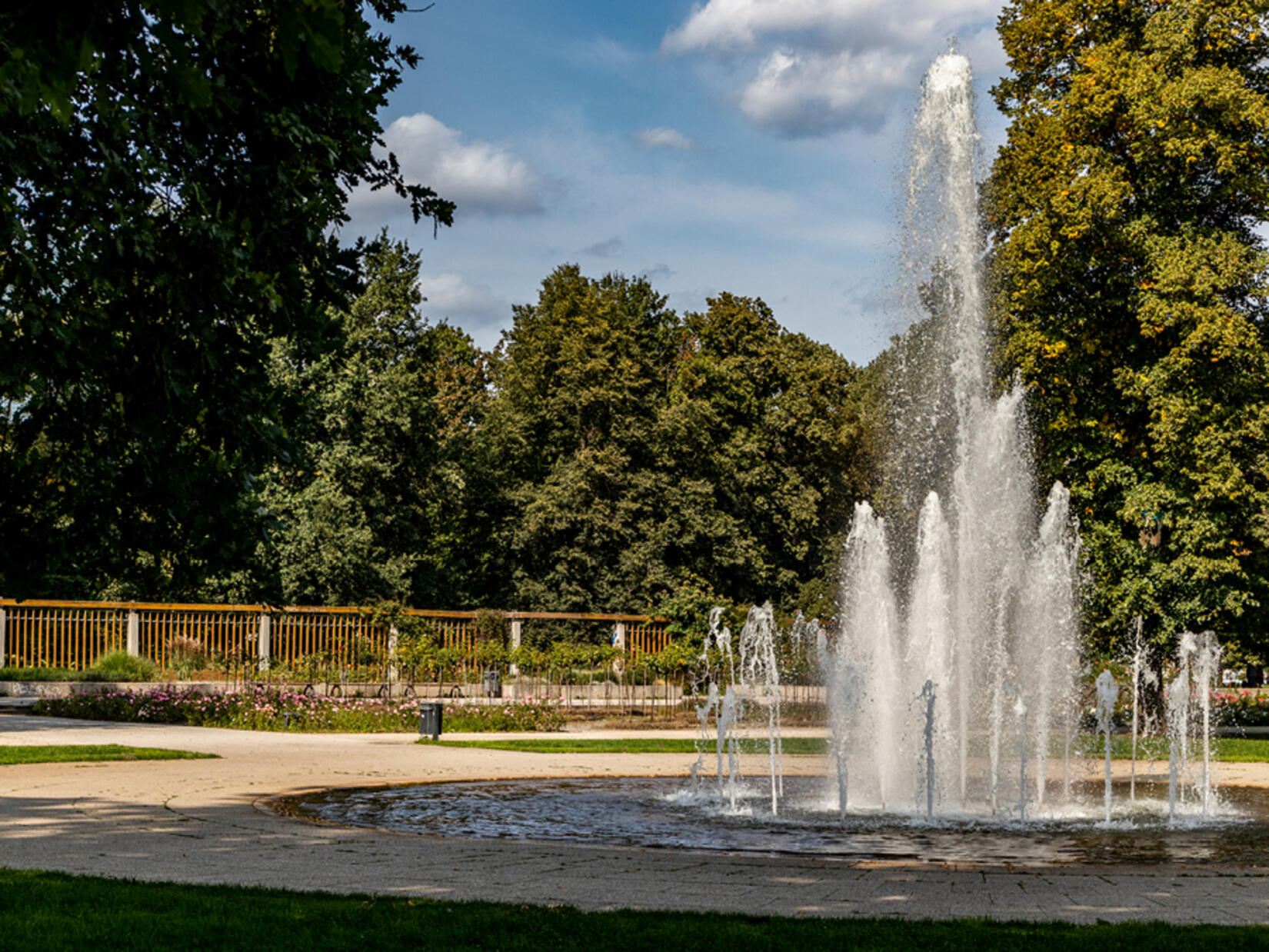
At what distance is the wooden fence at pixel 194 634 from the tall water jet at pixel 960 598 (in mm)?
14284

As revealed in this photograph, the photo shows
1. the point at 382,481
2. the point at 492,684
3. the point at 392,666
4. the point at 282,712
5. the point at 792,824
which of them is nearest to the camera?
the point at 792,824

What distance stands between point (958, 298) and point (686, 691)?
13.5 metres

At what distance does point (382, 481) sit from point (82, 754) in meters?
27.4

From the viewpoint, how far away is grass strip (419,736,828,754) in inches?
782

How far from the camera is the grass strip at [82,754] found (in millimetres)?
15516

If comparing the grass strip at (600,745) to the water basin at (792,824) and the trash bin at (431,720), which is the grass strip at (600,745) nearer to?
the trash bin at (431,720)

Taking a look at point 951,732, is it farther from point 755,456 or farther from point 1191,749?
point 755,456

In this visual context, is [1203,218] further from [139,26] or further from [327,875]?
[139,26]

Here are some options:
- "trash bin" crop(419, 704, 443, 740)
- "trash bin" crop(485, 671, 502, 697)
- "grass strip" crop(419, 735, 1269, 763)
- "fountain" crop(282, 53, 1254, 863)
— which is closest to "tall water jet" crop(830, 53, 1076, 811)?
"fountain" crop(282, 53, 1254, 863)

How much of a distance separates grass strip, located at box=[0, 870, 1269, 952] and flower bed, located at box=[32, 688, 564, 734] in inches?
648

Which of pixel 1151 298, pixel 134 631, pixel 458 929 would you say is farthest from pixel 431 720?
pixel 1151 298

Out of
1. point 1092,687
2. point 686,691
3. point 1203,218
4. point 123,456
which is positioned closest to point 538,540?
point 686,691

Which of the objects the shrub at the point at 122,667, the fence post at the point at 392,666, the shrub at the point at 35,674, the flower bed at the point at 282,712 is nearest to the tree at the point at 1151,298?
the flower bed at the point at 282,712

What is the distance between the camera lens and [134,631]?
31609 mm
